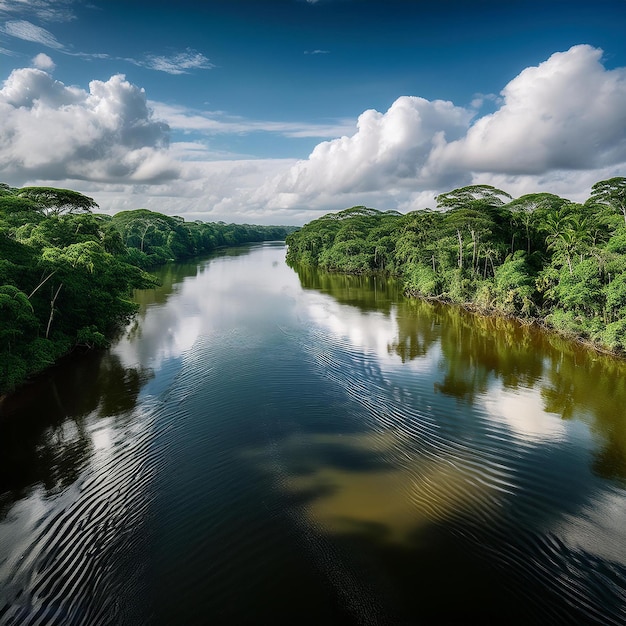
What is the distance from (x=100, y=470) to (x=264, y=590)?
5720 mm

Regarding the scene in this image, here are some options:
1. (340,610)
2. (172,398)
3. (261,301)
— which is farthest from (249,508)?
(261,301)

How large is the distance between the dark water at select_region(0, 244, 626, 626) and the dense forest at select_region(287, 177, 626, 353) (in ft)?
11.0

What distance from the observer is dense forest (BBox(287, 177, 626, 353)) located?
20.7 metres

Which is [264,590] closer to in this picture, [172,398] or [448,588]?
[448,588]

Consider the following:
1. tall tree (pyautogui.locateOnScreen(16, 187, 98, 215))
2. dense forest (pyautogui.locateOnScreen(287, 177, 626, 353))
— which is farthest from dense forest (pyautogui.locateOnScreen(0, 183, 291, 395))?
dense forest (pyautogui.locateOnScreen(287, 177, 626, 353))

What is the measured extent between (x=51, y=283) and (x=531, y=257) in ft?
95.7

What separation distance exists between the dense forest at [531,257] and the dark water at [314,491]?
334cm

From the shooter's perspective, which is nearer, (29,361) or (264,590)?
(264,590)

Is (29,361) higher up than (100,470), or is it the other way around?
(29,361)

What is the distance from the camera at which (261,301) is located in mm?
34062

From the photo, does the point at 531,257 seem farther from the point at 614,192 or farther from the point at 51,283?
the point at 51,283

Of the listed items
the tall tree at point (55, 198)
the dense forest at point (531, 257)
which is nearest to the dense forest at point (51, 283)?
the tall tree at point (55, 198)

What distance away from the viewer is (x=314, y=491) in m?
9.64

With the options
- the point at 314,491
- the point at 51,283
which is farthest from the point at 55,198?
the point at 314,491
